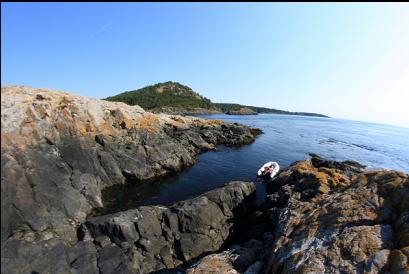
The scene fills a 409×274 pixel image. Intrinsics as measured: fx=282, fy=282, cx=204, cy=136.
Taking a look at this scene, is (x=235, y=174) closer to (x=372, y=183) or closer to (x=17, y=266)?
(x=372, y=183)

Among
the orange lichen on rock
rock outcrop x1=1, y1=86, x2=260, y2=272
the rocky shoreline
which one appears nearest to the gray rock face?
the rocky shoreline

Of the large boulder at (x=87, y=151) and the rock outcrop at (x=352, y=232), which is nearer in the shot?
the rock outcrop at (x=352, y=232)

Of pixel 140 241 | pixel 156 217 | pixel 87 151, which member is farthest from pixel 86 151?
pixel 140 241

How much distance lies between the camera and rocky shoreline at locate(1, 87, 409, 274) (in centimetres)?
855

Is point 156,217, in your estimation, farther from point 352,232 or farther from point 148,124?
point 148,124

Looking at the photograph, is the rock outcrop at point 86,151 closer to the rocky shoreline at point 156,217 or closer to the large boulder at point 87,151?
the large boulder at point 87,151

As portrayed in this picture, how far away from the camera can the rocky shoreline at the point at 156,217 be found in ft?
28.0

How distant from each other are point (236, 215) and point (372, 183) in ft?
34.3

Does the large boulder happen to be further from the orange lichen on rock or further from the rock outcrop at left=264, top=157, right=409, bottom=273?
the rock outcrop at left=264, top=157, right=409, bottom=273

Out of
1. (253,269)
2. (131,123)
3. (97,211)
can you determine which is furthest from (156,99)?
(253,269)

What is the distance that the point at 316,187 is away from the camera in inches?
851

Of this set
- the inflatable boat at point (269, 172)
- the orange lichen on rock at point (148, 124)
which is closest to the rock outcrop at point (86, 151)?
the orange lichen on rock at point (148, 124)

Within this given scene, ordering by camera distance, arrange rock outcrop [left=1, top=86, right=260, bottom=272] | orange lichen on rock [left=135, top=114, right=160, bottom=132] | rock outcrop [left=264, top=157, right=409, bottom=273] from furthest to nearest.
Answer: orange lichen on rock [left=135, top=114, right=160, bottom=132] < rock outcrop [left=1, top=86, right=260, bottom=272] < rock outcrop [left=264, top=157, right=409, bottom=273]

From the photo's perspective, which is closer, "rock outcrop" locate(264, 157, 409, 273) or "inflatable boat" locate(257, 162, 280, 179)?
"rock outcrop" locate(264, 157, 409, 273)
